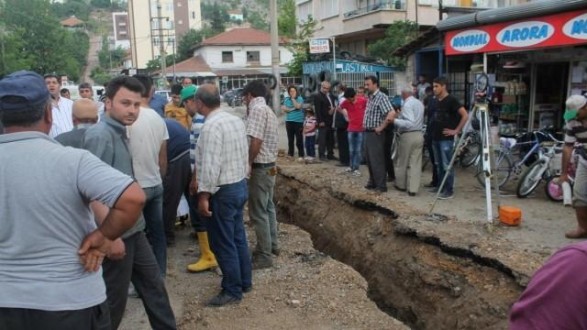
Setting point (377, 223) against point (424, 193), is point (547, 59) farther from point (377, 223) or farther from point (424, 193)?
point (377, 223)

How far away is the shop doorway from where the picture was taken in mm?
10281

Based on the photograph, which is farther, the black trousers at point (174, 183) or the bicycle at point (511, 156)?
the bicycle at point (511, 156)

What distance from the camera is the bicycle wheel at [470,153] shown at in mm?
10211

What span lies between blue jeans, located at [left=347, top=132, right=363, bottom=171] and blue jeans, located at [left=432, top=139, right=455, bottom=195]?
6.60 feet

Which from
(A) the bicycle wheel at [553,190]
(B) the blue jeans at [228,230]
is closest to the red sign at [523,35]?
(A) the bicycle wheel at [553,190]

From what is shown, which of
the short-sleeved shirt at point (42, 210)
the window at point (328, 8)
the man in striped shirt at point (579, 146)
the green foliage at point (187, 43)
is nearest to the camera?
the short-sleeved shirt at point (42, 210)

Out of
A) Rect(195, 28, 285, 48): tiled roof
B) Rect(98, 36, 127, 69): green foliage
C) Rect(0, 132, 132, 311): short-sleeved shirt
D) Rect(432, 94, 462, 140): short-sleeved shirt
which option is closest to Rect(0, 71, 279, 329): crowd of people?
Rect(0, 132, 132, 311): short-sleeved shirt

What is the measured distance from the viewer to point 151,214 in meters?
4.46

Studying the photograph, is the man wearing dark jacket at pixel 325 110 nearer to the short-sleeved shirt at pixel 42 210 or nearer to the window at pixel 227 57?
the short-sleeved shirt at pixel 42 210

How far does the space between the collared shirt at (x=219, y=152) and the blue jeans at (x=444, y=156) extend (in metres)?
4.67

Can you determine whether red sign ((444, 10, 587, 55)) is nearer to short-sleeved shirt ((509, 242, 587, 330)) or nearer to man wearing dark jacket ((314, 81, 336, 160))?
man wearing dark jacket ((314, 81, 336, 160))

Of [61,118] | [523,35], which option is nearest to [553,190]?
[523,35]

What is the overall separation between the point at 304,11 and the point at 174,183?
29697 millimetres

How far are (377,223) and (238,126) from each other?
348 cm
